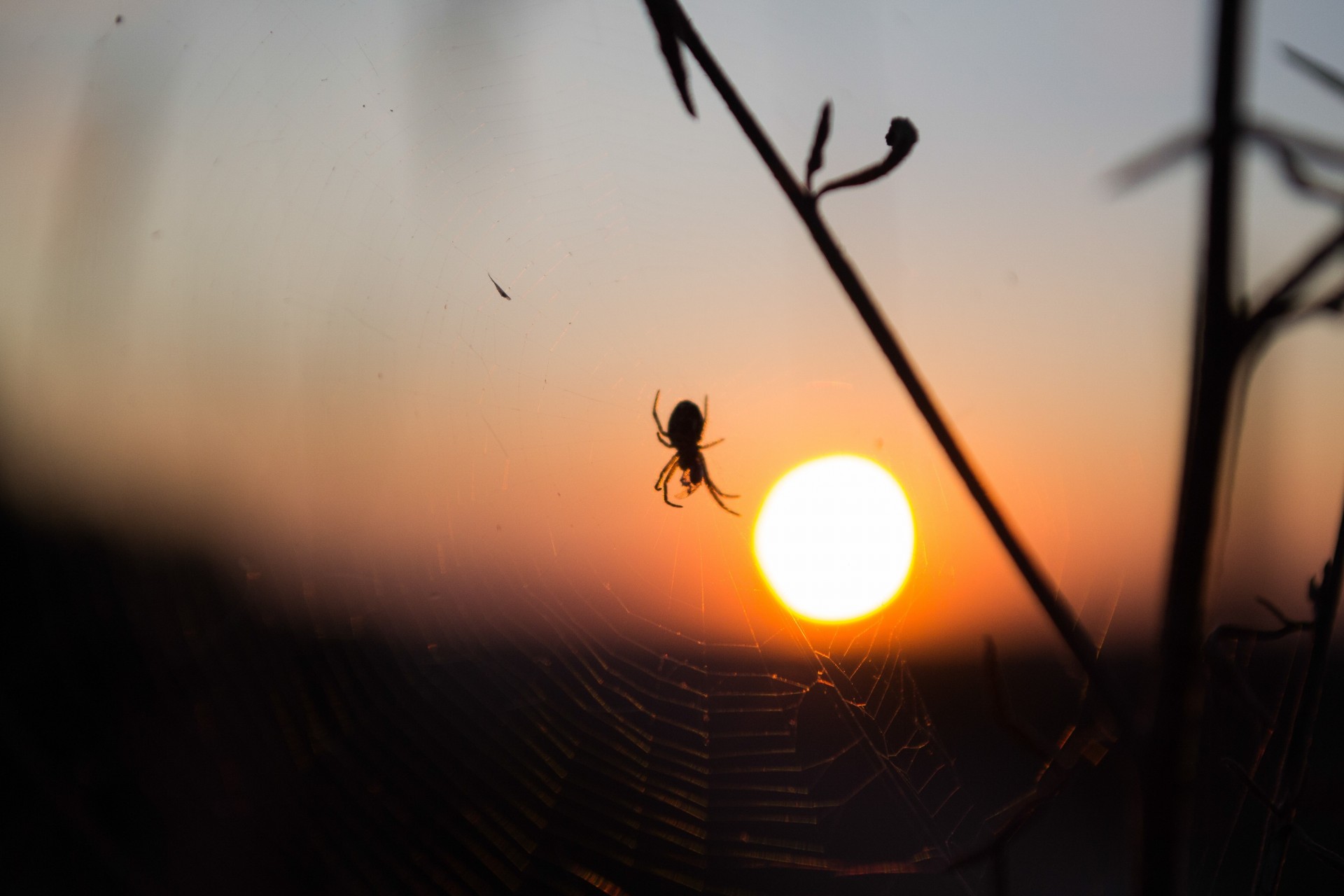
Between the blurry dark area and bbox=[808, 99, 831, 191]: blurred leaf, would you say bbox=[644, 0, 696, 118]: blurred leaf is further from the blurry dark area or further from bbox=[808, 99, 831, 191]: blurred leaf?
the blurry dark area

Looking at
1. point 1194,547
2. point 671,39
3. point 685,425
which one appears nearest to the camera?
point 1194,547

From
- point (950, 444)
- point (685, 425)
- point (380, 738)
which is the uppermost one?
point (685, 425)

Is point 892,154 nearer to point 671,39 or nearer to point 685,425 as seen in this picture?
point 671,39

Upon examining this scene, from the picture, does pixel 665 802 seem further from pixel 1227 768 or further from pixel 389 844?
pixel 1227 768

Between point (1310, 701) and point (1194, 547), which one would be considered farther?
point (1310, 701)

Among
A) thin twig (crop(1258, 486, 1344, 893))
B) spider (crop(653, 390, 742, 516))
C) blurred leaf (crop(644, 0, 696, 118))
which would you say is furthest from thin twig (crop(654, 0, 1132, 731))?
spider (crop(653, 390, 742, 516))

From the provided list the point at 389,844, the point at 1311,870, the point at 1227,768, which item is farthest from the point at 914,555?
the point at 1311,870

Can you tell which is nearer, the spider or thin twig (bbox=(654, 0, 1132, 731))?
thin twig (bbox=(654, 0, 1132, 731))

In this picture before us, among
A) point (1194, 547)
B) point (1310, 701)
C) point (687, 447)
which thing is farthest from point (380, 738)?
point (1194, 547)
